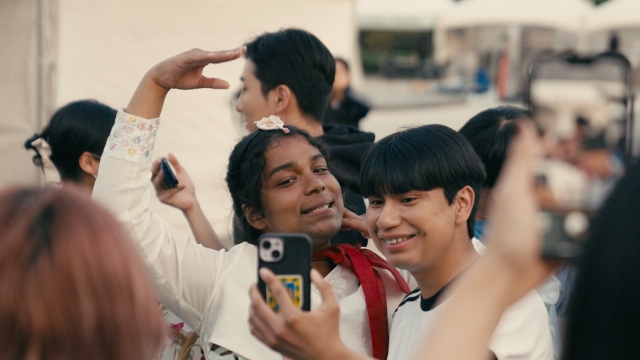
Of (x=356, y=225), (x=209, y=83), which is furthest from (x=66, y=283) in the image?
(x=356, y=225)

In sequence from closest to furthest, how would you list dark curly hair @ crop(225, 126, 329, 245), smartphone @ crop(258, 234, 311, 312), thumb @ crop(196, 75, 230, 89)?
smartphone @ crop(258, 234, 311, 312) < thumb @ crop(196, 75, 230, 89) < dark curly hair @ crop(225, 126, 329, 245)

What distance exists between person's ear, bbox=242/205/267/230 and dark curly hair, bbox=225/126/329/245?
0.01 meters

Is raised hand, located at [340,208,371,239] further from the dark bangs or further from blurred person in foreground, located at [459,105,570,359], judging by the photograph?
blurred person in foreground, located at [459,105,570,359]

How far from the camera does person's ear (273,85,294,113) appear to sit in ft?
9.53

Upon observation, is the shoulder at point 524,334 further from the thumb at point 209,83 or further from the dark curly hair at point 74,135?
the dark curly hair at point 74,135

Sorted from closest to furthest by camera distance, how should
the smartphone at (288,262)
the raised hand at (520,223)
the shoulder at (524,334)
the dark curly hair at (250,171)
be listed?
the raised hand at (520,223) < the smartphone at (288,262) < the shoulder at (524,334) < the dark curly hair at (250,171)

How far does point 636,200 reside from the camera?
81 centimetres

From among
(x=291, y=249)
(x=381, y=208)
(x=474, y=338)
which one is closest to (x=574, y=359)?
(x=474, y=338)

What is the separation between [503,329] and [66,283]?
930 millimetres

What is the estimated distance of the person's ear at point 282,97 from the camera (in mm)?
2904

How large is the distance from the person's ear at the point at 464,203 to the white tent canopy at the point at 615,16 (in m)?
10.9

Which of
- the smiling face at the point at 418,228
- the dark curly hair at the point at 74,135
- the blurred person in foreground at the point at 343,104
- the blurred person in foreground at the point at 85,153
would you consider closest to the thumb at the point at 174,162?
the blurred person in foreground at the point at 85,153

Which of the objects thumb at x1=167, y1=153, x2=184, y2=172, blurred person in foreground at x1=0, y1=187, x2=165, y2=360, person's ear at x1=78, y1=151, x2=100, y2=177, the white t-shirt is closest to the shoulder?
the white t-shirt

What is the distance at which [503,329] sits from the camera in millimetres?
1515
